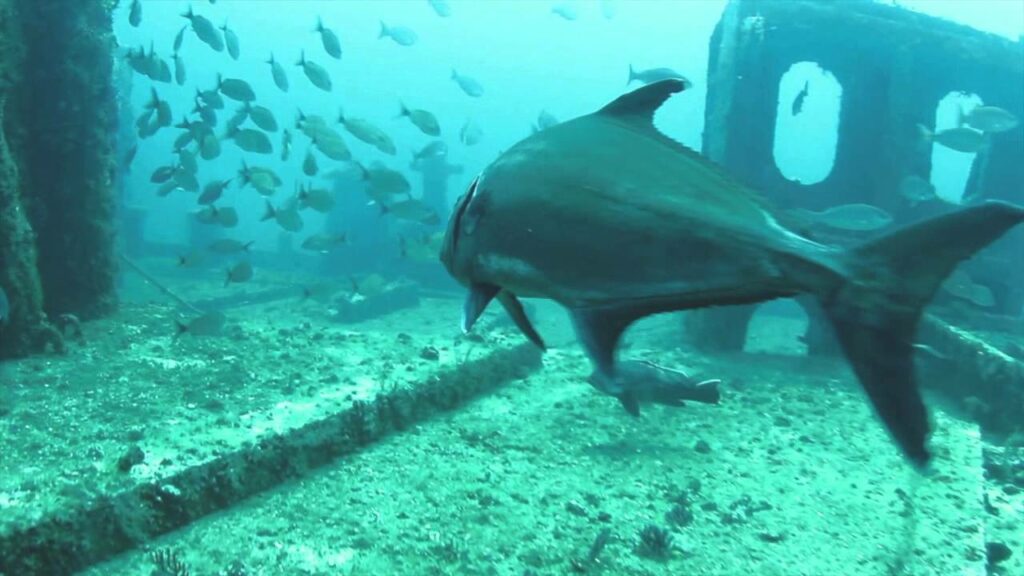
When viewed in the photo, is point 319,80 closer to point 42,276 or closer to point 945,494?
point 42,276

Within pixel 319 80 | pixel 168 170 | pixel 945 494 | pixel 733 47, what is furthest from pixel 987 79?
pixel 168 170

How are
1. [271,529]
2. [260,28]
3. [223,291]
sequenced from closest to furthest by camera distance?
1. [271,529]
2. [223,291]
3. [260,28]

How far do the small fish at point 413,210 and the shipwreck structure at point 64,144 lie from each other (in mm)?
3688

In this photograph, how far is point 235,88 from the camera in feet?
32.6

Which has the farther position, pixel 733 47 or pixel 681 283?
pixel 733 47

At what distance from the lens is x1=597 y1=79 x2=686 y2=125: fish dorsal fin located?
2254 mm

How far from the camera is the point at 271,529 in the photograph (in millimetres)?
4160

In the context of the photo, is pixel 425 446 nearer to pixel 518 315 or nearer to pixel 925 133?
pixel 518 315

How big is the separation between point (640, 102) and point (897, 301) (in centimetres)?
101

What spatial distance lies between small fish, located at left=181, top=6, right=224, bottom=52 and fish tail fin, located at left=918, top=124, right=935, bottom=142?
35.8 ft

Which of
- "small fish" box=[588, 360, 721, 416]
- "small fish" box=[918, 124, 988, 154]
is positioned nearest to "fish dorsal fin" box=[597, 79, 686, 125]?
"small fish" box=[588, 360, 721, 416]

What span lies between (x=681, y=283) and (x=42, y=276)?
896 centimetres

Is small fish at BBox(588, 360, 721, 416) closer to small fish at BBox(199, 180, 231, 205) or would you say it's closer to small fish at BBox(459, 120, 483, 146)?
small fish at BBox(199, 180, 231, 205)

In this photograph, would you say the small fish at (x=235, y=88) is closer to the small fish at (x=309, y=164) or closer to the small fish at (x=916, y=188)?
the small fish at (x=309, y=164)
